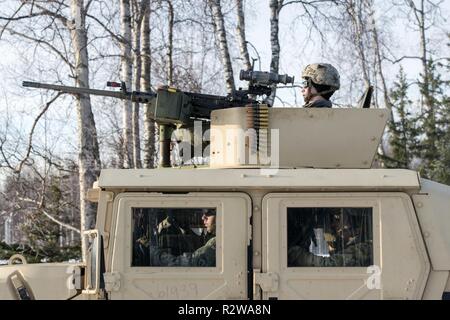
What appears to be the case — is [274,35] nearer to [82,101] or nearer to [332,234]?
[82,101]

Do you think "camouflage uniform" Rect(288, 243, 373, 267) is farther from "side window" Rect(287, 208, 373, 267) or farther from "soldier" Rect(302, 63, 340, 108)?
"soldier" Rect(302, 63, 340, 108)

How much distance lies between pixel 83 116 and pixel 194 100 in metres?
5.68

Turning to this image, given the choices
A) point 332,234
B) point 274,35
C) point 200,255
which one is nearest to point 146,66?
point 274,35

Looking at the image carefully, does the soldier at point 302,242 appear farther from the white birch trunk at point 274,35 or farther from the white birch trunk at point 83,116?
the white birch trunk at point 274,35

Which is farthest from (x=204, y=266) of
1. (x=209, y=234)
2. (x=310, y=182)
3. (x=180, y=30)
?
(x=180, y=30)

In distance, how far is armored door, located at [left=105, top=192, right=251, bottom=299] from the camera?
4777 millimetres

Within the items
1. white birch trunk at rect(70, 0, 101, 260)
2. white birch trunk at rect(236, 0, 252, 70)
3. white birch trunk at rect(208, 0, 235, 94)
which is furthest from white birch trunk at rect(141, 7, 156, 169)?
white birch trunk at rect(236, 0, 252, 70)

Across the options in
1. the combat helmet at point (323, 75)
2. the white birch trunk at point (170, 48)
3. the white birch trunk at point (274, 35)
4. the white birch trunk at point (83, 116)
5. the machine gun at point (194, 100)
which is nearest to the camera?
the combat helmet at point (323, 75)

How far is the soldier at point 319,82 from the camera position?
6.00m

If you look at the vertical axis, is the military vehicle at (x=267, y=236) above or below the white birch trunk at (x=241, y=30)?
below

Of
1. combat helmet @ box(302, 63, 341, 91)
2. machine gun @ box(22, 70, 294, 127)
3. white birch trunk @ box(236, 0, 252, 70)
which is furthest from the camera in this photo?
white birch trunk @ box(236, 0, 252, 70)

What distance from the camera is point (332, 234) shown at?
488cm

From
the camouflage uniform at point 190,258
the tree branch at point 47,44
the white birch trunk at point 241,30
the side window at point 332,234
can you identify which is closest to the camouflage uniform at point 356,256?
the side window at point 332,234

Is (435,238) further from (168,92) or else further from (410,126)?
(410,126)
